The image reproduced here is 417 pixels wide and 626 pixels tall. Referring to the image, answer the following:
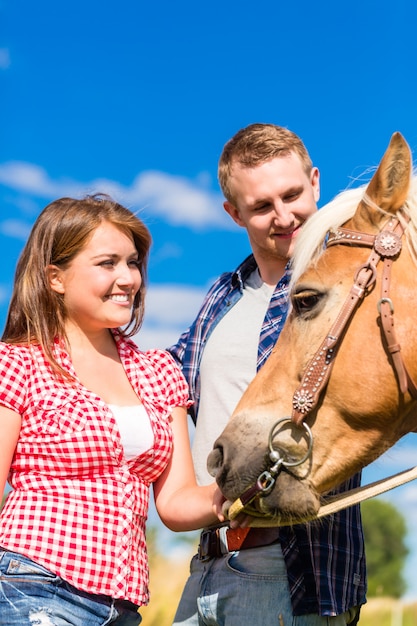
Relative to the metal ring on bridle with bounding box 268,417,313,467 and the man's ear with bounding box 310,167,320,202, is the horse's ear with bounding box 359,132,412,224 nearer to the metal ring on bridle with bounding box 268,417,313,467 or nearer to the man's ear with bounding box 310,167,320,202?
the metal ring on bridle with bounding box 268,417,313,467

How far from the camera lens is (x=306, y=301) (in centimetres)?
265

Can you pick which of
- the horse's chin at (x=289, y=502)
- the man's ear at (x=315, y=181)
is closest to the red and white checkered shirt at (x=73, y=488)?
the horse's chin at (x=289, y=502)

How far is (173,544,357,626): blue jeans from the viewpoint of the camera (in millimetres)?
2713

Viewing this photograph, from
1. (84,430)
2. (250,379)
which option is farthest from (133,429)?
(250,379)

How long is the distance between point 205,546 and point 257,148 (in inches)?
70.7

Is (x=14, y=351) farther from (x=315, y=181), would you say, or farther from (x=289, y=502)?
(x=315, y=181)

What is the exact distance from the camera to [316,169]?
3641 millimetres

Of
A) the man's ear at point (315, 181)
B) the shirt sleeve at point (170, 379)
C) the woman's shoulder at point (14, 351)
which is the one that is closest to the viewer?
the woman's shoulder at point (14, 351)

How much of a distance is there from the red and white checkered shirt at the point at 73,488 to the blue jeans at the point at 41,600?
35mm

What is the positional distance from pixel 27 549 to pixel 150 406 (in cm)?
75

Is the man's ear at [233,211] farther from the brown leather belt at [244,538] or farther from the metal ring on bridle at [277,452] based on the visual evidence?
the brown leather belt at [244,538]

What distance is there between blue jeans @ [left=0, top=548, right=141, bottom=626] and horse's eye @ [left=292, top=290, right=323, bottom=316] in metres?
1.25

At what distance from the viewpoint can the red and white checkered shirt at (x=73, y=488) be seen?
2.60m

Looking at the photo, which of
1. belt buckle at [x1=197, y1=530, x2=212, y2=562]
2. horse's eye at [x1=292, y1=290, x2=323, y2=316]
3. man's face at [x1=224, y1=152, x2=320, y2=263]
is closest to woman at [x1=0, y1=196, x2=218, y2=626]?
belt buckle at [x1=197, y1=530, x2=212, y2=562]
